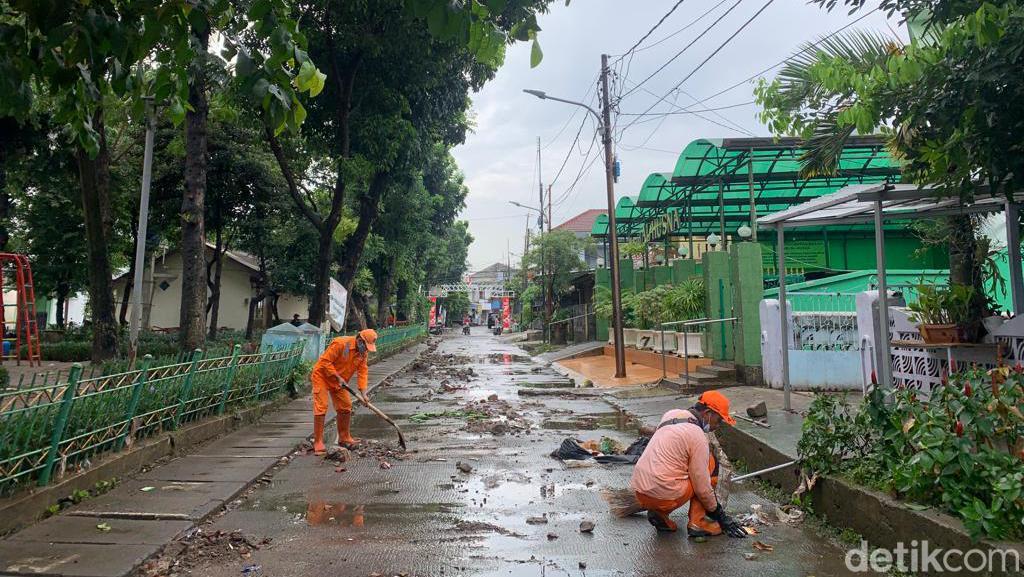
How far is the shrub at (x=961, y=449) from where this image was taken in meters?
3.53

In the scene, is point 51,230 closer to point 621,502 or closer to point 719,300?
point 719,300

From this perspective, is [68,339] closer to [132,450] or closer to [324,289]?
[324,289]

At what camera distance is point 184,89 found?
415 cm

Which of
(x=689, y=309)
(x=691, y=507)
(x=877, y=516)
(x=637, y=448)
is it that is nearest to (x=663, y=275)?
(x=689, y=309)

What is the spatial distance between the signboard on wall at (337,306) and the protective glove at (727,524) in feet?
44.8

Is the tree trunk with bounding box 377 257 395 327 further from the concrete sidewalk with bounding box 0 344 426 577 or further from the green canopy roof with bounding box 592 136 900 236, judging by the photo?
the concrete sidewalk with bounding box 0 344 426 577

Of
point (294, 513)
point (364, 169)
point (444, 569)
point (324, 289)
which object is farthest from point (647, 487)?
point (324, 289)

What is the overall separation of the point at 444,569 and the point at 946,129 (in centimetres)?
496

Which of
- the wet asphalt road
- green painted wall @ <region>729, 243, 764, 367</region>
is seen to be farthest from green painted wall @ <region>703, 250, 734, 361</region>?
the wet asphalt road

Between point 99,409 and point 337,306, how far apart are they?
11446mm

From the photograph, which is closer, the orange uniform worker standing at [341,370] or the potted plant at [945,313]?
the potted plant at [945,313]

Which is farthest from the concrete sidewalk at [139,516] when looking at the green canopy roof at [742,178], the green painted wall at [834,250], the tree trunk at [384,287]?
the tree trunk at [384,287]

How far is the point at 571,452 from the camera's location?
317 inches

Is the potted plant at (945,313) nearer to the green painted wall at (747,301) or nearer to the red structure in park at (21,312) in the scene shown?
the green painted wall at (747,301)
